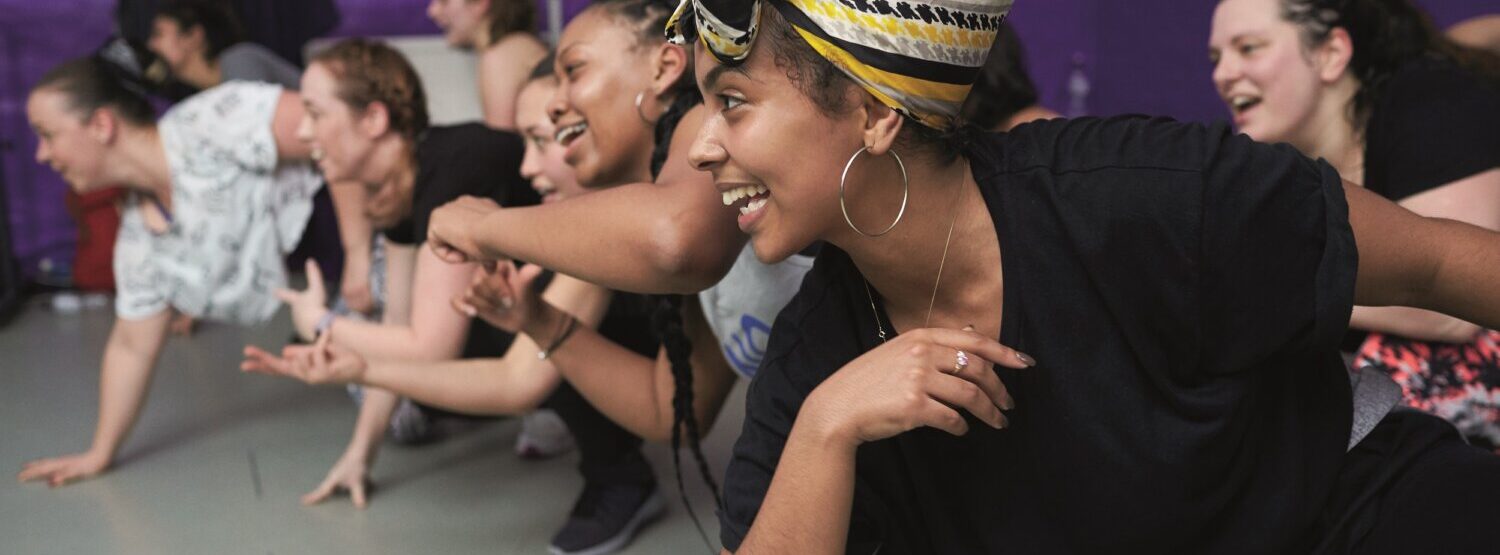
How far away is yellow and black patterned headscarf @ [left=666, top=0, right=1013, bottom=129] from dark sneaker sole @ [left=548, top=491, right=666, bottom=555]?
130 cm

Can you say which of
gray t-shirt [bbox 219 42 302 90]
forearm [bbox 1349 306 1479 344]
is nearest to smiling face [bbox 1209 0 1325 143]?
forearm [bbox 1349 306 1479 344]

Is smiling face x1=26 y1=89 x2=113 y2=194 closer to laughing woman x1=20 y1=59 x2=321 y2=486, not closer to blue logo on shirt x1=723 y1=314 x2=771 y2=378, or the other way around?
laughing woman x1=20 y1=59 x2=321 y2=486

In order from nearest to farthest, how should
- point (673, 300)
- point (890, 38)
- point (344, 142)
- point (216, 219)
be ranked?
point (890, 38), point (673, 300), point (344, 142), point (216, 219)

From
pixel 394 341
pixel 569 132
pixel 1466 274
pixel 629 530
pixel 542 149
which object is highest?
pixel 1466 274

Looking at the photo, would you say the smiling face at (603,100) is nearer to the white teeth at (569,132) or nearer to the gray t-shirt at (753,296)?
the white teeth at (569,132)

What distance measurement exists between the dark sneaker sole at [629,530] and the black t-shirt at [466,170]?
1.36 ft

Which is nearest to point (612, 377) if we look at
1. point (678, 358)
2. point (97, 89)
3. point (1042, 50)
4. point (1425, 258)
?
point (678, 358)

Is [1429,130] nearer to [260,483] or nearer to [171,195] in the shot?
[260,483]

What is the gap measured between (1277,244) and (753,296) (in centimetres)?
80

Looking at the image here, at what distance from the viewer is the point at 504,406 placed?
2084 millimetres

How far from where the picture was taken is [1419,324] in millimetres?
1763

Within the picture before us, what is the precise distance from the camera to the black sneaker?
88.6 inches

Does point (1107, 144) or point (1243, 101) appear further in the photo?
point (1243, 101)

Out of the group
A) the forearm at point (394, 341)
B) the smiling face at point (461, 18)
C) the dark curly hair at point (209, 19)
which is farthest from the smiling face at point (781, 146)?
the dark curly hair at point (209, 19)
